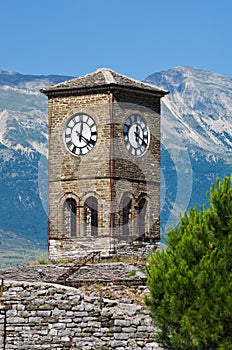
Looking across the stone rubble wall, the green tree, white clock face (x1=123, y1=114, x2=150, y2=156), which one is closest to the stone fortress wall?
the stone rubble wall

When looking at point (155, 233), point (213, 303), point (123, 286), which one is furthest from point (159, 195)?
point (213, 303)

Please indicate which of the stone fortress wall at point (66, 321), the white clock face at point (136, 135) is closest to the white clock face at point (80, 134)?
the white clock face at point (136, 135)

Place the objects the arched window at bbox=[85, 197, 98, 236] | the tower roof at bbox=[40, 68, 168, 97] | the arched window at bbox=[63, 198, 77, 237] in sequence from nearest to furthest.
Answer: the tower roof at bbox=[40, 68, 168, 97]
the arched window at bbox=[85, 197, 98, 236]
the arched window at bbox=[63, 198, 77, 237]

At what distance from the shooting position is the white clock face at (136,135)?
173 feet

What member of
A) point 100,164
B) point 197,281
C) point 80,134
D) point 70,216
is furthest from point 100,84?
point 197,281

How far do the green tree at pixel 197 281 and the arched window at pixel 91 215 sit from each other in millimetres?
14228

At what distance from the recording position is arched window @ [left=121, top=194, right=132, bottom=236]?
2061 inches

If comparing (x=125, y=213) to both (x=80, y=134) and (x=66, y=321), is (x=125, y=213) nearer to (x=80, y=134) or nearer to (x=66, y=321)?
(x=80, y=134)

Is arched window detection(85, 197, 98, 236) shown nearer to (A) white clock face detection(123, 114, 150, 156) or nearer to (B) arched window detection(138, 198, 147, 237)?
(B) arched window detection(138, 198, 147, 237)

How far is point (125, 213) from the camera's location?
52.6m

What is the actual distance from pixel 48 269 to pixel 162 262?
1208 centimetres

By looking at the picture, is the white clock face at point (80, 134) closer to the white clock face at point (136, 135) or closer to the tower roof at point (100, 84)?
the tower roof at point (100, 84)

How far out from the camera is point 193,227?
122 ft

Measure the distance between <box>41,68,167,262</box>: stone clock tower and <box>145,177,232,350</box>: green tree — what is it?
45.8ft
